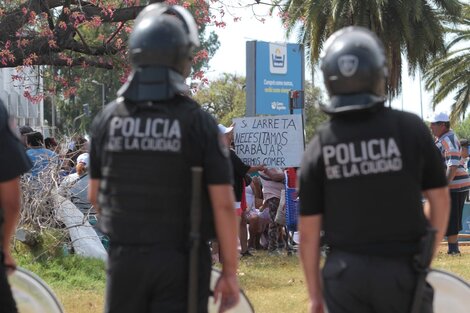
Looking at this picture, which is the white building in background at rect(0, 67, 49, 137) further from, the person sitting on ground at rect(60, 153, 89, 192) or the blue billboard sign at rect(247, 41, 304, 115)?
the person sitting on ground at rect(60, 153, 89, 192)

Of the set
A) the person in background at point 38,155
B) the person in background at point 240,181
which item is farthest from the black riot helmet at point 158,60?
the person in background at point 38,155

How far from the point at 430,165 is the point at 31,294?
2475 millimetres

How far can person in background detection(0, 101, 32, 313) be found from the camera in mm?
4473

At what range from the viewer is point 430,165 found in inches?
162

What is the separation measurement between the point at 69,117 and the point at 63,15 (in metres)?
57.8

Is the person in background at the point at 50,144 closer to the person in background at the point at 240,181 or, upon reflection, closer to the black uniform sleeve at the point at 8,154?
the person in background at the point at 240,181

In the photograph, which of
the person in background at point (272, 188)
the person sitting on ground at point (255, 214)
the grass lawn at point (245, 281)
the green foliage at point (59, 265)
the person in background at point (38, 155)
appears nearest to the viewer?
the grass lawn at point (245, 281)

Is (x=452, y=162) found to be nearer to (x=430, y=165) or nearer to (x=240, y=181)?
(x=240, y=181)

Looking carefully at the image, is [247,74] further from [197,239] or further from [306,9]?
[197,239]

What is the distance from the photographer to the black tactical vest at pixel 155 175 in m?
4.08

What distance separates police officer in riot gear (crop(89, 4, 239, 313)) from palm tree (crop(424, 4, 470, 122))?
32891 mm

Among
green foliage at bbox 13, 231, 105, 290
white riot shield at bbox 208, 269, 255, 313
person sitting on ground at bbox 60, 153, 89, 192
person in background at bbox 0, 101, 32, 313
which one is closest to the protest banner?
person sitting on ground at bbox 60, 153, 89, 192

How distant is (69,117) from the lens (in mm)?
69750

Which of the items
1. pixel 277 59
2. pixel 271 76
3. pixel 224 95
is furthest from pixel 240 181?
pixel 224 95
